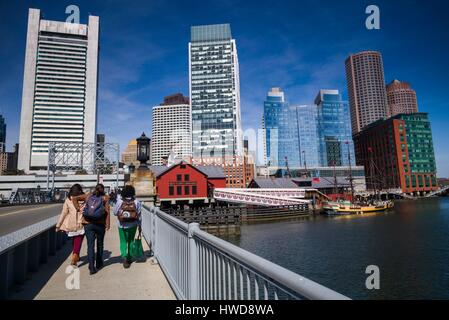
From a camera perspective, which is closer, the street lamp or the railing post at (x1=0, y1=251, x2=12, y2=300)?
the railing post at (x1=0, y1=251, x2=12, y2=300)

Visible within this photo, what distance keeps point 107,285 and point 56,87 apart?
16165cm

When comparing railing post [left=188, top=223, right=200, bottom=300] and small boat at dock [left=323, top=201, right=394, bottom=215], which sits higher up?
railing post [left=188, top=223, right=200, bottom=300]

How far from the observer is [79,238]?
662 cm

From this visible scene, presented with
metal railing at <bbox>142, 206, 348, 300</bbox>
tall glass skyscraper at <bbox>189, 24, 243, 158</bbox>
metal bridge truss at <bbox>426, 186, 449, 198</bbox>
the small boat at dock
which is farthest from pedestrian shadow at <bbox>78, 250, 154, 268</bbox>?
metal bridge truss at <bbox>426, 186, 449, 198</bbox>

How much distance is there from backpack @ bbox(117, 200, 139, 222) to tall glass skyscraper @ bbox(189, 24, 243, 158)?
14327cm

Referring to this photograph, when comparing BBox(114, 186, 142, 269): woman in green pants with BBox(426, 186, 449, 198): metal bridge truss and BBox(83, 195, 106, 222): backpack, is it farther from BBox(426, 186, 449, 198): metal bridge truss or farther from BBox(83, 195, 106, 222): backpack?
BBox(426, 186, 449, 198): metal bridge truss

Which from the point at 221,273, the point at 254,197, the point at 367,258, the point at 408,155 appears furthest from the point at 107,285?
the point at 408,155

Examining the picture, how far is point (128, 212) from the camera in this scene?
671 cm

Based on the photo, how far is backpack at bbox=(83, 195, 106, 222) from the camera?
21.1ft

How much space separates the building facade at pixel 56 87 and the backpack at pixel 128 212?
14898cm

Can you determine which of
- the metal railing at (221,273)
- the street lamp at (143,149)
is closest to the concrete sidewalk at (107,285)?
the metal railing at (221,273)
